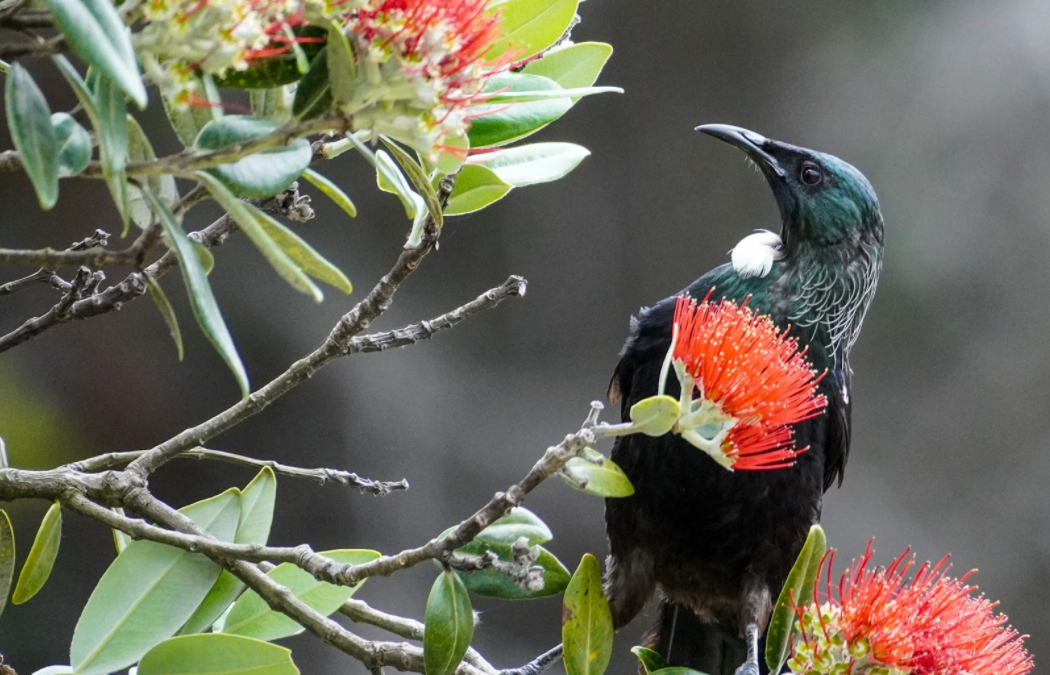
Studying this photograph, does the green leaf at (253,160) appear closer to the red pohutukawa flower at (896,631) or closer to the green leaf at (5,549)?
the green leaf at (5,549)

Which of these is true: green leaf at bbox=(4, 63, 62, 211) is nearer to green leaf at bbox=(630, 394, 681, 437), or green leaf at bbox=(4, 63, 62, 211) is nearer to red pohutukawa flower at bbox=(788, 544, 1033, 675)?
green leaf at bbox=(630, 394, 681, 437)

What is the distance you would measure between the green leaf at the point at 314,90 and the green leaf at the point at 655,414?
13.5 inches

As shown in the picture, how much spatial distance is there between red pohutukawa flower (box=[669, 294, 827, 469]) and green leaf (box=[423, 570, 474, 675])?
0.23 meters

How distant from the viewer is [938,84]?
156 inches

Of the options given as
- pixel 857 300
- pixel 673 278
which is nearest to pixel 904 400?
pixel 673 278

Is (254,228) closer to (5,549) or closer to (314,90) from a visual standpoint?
(314,90)

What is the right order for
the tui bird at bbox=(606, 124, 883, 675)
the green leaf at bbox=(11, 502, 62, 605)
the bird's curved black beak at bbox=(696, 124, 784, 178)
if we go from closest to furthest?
the green leaf at bbox=(11, 502, 62, 605)
the tui bird at bbox=(606, 124, 883, 675)
the bird's curved black beak at bbox=(696, 124, 784, 178)

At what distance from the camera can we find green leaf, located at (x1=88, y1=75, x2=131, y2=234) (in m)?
0.49

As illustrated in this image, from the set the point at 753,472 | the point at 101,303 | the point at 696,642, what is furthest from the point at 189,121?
the point at 696,642

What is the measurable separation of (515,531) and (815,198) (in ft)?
3.73

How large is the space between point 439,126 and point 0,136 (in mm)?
3199

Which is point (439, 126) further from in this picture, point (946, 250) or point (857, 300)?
point (946, 250)

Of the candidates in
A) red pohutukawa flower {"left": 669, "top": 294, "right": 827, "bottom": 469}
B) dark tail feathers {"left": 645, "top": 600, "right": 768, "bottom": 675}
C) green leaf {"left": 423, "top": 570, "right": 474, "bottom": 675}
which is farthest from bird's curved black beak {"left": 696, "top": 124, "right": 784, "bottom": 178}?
green leaf {"left": 423, "top": 570, "right": 474, "bottom": 675}

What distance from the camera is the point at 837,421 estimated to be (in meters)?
1.77
